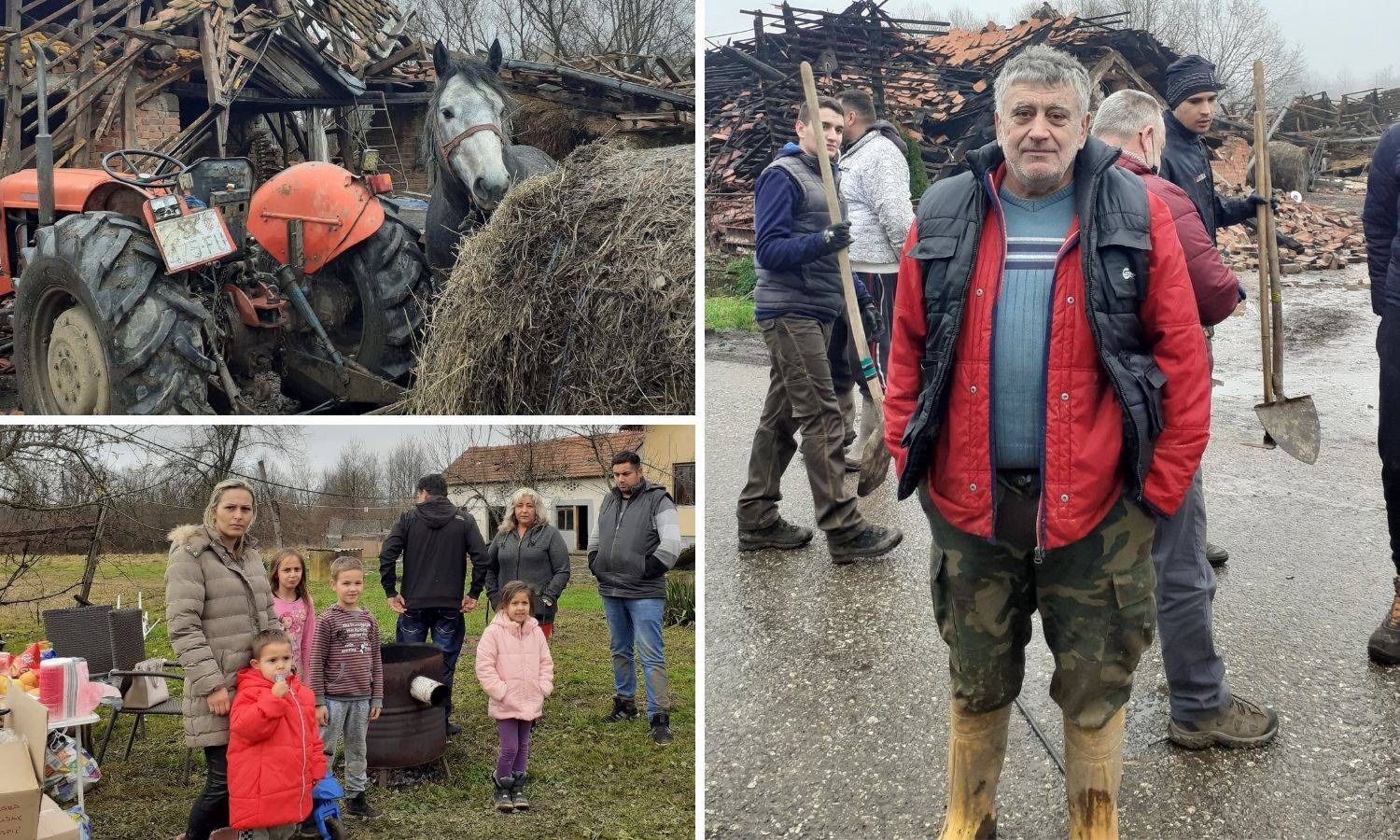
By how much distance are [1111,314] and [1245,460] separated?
498cm

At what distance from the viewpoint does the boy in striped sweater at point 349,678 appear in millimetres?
4645

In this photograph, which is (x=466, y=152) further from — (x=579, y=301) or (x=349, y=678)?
A: (x=349, y=678)

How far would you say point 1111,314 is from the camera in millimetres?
2332

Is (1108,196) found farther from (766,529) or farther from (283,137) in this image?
(283,137)

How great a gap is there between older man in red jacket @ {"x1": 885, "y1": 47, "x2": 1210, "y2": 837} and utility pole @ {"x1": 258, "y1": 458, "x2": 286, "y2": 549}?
5475 mm

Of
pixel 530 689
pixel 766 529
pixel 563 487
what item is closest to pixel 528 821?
pixel 530 689

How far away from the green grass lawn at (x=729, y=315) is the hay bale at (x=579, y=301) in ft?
23.9

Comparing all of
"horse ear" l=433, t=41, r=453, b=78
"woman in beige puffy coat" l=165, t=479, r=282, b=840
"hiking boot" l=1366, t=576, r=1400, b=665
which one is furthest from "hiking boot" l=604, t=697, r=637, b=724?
"hiking boot" l=1366, t=576, r=1400, b=665

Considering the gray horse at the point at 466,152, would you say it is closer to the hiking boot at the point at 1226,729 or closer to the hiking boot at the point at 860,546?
the hiking boot at the point at 860,546

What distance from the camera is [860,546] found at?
5020mm

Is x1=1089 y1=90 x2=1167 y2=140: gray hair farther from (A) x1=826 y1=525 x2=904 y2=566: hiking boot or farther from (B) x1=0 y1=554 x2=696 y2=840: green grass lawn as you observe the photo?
(B) x1=0 y1=554 x2=696 y2=840: green grass lawn

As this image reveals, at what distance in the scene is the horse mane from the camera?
17.1 feet

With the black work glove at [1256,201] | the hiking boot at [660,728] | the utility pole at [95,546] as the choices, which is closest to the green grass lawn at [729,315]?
the utility pole at [95,546]

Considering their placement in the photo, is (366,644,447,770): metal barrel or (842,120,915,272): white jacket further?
(842,120,915,272): white jacket
